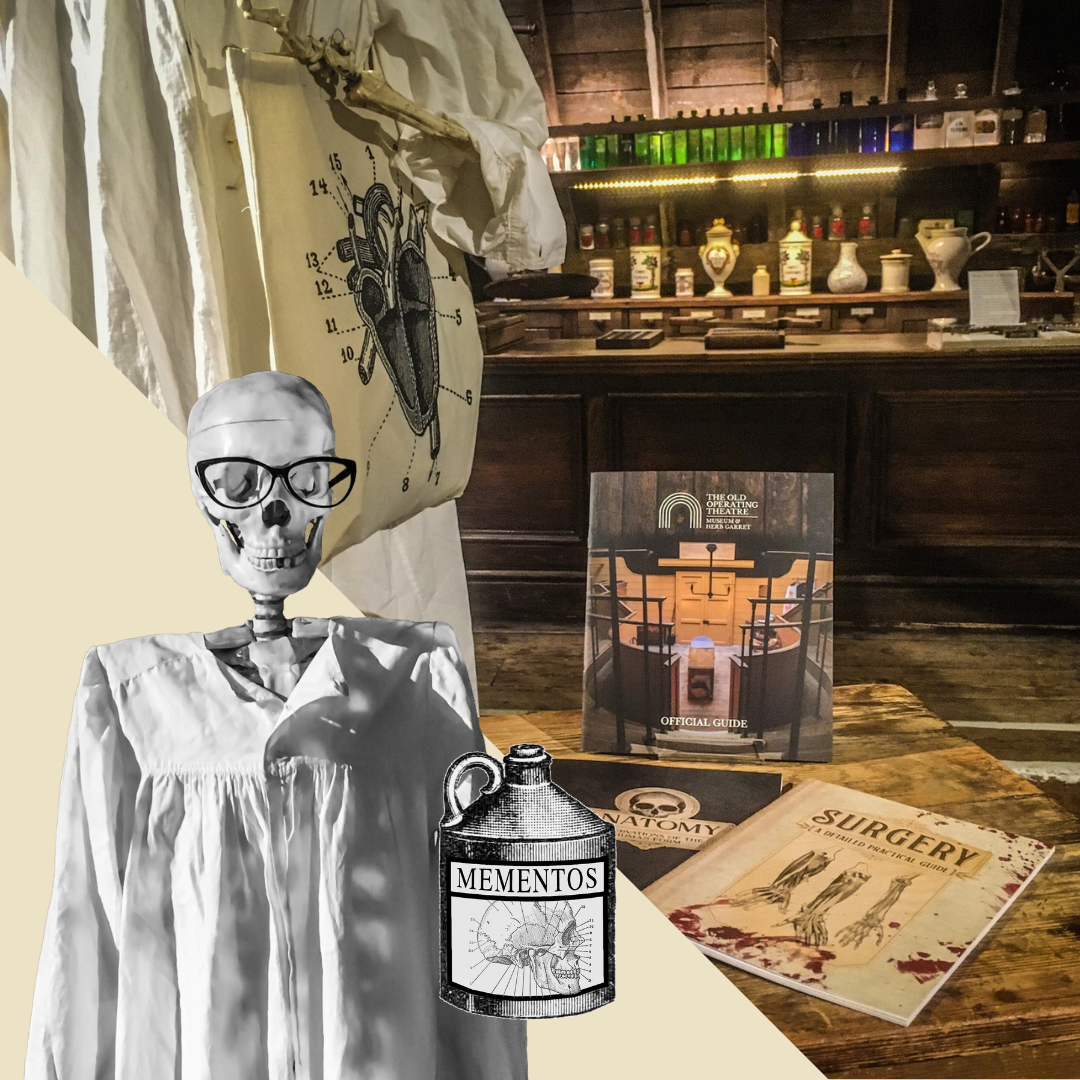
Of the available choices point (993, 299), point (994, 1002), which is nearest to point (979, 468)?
point (993, 299)

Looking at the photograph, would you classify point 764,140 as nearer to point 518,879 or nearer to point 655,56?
point 655,56

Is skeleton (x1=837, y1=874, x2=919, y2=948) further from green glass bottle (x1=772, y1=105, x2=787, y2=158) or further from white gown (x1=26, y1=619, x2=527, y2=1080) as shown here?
green glass bottle (x1=772, y1=105, x2=787, y2=158)

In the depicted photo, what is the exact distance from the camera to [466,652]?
1.64m

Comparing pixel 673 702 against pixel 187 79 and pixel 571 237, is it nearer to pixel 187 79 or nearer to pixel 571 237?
pixel 187 79

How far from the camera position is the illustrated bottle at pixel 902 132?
414cm

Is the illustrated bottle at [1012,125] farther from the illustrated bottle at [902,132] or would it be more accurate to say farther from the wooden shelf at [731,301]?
the wooden shelf at [731,301]

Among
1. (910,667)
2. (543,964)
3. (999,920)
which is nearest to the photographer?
(543,964)

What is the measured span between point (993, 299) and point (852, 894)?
116 inches

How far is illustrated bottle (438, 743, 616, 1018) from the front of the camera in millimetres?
594

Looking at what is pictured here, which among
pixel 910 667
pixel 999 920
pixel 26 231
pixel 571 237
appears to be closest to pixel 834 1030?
pixel 999 920

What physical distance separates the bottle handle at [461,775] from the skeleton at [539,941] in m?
0.06

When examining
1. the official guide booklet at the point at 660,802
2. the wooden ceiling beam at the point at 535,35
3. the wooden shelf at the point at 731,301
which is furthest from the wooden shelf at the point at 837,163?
the official guide booklet at the point at 660,802

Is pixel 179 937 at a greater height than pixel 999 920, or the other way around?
pixel 179 937

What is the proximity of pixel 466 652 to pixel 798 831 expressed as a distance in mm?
709
